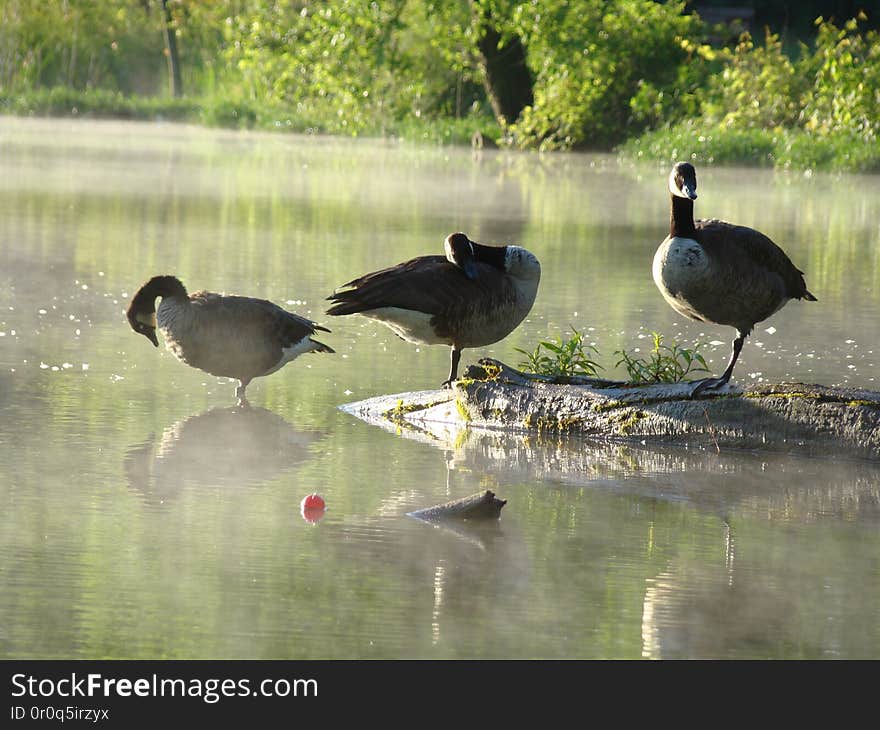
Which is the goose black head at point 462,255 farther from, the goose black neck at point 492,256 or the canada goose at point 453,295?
the goose black neck at point 492,256

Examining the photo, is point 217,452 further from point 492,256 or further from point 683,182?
point 683,182

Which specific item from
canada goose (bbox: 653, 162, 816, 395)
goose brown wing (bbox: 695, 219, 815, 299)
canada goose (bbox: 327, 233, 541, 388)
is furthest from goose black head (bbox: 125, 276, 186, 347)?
goose brown wing (bbox: 695, 219, 815, 299)

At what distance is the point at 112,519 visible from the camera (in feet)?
21.0

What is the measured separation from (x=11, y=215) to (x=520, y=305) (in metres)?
11.5

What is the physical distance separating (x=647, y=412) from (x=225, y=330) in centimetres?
224

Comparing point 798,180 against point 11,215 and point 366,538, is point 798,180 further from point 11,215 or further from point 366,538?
point 366,538

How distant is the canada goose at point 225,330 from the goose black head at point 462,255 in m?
0.85

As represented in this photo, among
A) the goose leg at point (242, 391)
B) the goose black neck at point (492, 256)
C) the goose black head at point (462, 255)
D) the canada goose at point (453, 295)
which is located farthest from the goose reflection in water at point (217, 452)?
the goose black neck at point (492, 256)

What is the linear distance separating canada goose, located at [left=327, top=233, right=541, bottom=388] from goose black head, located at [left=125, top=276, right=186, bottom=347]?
0.95 metres

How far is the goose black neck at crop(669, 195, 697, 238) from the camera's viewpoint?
316 inches

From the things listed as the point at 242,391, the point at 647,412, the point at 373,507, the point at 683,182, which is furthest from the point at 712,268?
the point at 242,391

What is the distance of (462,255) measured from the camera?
8383 millimetres

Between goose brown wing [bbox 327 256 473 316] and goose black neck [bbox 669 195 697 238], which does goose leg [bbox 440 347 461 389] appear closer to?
goose brown wing [bbox 327 256 473 316]

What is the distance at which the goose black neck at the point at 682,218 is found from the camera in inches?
316
